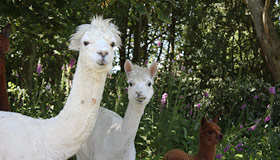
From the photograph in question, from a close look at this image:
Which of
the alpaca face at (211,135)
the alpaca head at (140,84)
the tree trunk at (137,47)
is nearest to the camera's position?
the alpaca head at (140,84)

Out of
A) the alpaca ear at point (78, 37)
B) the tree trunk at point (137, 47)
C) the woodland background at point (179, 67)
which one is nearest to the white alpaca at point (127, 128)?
the woodland background at point (179, 67)

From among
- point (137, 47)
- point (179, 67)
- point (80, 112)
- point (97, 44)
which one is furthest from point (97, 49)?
point (137, 47)

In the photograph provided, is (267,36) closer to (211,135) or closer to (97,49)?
(211,135)

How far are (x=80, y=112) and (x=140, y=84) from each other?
1332 mm

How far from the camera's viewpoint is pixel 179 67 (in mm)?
10250

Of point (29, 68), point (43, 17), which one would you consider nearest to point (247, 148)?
point (43, 17)

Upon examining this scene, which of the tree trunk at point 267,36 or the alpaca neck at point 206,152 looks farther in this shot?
the tree trunk at point 267,36

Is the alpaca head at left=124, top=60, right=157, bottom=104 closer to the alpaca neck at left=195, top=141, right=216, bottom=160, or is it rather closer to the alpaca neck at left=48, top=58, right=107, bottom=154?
the alpaca neck at left=195, top=141, right=216, bottom=160

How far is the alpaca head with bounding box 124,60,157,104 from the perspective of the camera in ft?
11.6

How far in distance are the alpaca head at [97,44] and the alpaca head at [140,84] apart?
1.06 meters

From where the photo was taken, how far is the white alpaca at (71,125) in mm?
2340

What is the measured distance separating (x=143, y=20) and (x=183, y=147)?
749 centimetres

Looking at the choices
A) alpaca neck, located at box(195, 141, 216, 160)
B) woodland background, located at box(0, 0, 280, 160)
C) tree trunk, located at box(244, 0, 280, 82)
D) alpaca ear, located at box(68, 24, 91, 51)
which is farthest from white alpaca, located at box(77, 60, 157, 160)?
tree trunk, located at box(244, 0, 280, 82)

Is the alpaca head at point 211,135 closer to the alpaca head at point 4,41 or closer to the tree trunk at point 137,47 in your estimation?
the alpaca head at point 4,41
